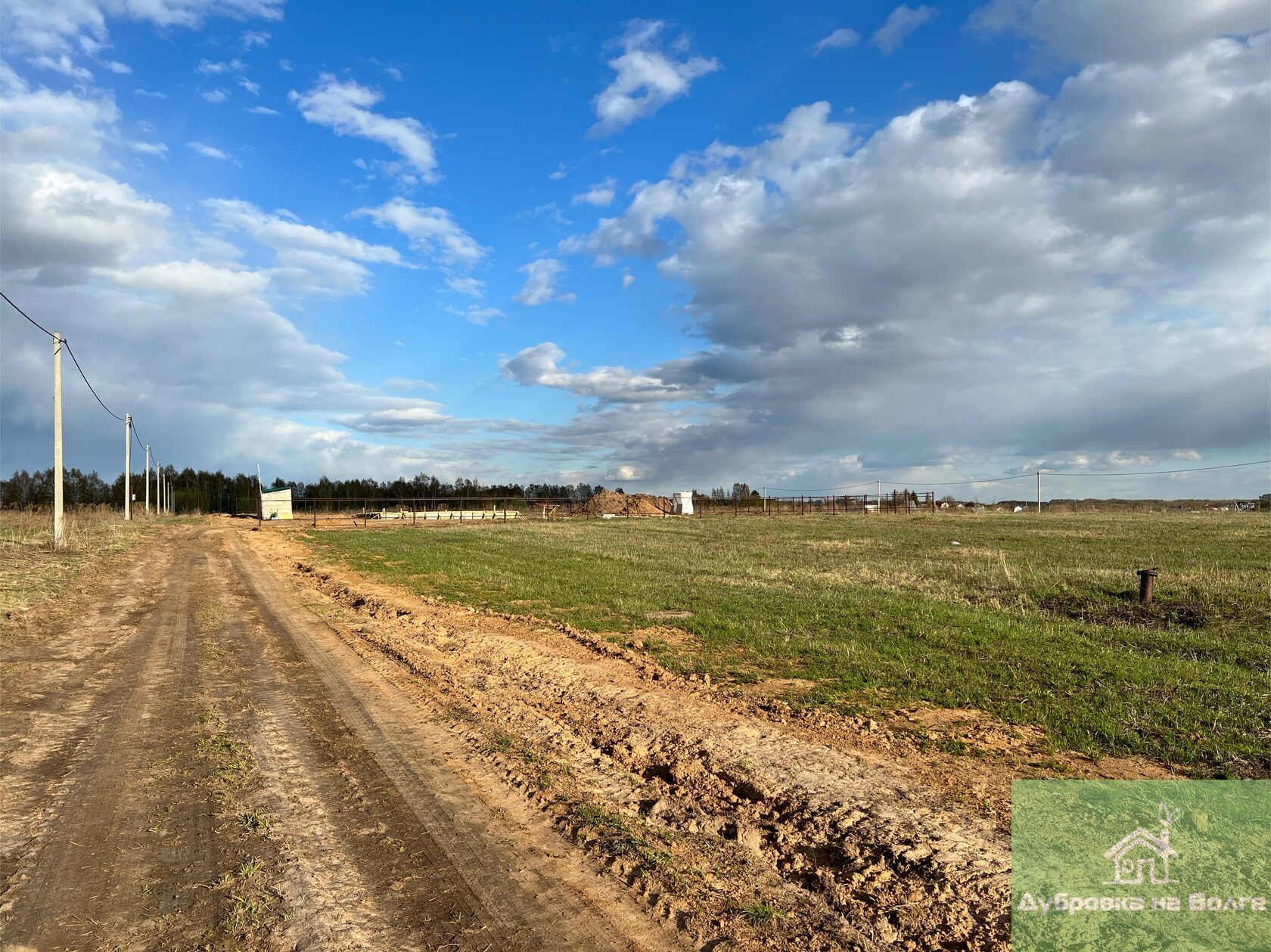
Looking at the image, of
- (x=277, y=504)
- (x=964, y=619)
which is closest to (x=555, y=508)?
(x=277, y=504)

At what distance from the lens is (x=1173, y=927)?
136 inches

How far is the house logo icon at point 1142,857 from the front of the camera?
392 centimetres

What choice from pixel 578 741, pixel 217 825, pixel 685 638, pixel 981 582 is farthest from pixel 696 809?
pixel 981 582

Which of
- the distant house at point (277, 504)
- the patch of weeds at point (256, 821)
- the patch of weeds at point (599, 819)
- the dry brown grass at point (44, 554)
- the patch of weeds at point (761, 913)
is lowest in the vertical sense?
the patch of weeds at point (761, 913)

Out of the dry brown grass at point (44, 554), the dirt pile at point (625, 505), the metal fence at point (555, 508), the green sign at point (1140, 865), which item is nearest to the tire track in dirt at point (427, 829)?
the green sign at point (1140, 865)

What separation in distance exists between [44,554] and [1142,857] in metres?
27.5

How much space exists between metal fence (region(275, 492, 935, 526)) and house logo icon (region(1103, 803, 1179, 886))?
5634 centimetres

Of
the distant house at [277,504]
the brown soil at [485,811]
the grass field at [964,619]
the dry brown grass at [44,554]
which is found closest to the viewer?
the brown soil at [485,811]

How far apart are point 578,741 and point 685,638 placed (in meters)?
4.68

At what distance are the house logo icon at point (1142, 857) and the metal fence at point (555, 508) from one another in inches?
2218

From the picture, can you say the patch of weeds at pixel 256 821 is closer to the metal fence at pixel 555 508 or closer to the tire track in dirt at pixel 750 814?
the tire track in dirt at pixel 750 814

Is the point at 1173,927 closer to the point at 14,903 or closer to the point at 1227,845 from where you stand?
the point at 1227,845

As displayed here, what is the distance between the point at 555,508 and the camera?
76938mm

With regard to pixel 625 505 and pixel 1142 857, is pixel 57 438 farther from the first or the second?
pixel 625 505
